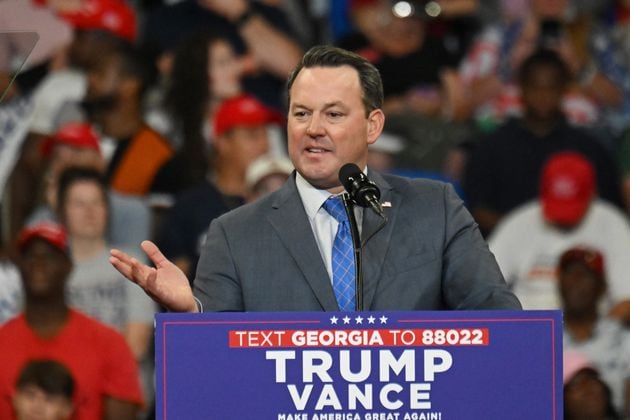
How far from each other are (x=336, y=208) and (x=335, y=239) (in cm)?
9

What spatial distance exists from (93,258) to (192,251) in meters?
0.46

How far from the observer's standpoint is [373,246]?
372cm

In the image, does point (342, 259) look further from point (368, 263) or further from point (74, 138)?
point (74, 138)

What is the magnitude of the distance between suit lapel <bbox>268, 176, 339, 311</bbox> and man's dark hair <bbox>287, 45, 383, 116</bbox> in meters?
0.28

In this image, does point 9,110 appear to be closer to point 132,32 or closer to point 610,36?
point 132,32

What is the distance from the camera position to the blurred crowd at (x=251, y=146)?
6.77 m

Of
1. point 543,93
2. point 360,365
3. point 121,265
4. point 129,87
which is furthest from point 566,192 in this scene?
point 121,265

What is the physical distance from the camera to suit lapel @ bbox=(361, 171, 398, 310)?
3672 millimetres

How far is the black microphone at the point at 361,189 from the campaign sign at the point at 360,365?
11.2 inches

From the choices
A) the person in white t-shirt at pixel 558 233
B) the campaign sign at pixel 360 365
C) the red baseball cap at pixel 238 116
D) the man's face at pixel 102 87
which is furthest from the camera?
the man's face at pixel 102 87

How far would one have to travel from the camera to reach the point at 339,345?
328 centimetres

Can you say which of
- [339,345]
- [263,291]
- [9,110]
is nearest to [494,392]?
[339,345]

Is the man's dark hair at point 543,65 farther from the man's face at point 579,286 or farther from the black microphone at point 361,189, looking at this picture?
the black microphone at point 361,189

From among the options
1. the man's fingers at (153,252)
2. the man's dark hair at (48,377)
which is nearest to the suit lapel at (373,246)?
the man's fingers at (153,252)
